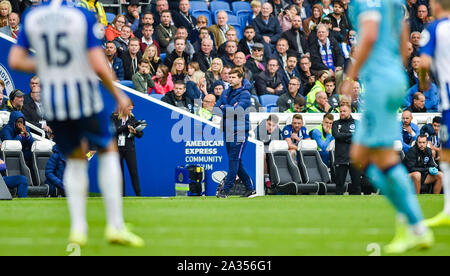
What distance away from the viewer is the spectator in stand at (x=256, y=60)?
21.5 metres

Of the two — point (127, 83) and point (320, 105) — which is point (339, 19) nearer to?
point (320, 105)

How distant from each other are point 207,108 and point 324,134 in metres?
2.66

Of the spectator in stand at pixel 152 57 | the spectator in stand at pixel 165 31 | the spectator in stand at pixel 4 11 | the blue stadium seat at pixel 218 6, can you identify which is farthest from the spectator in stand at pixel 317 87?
the spectator in stand at pixel 4 11

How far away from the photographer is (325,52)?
74.6 feet

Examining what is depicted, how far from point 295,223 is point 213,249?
267cm

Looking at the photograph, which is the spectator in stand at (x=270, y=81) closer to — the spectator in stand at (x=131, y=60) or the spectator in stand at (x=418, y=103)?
the spectator in stand at (x=131, y=60)

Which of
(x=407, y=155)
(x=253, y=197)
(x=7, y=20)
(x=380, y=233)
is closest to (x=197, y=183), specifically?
(x=253, y=197)

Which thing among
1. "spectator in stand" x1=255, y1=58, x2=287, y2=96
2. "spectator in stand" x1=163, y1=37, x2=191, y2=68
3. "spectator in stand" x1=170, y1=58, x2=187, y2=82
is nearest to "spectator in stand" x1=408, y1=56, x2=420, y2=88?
→ "spectator in stand" x1=255, y1=58, x2=287, y2=96

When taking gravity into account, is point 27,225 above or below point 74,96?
below

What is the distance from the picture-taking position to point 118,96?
7289mm

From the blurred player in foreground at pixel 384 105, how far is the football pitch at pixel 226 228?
31cm

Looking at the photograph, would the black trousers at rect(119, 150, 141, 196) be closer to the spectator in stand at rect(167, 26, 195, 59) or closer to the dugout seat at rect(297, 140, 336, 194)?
the dugout seat at rect(297, 140, 336, 194)

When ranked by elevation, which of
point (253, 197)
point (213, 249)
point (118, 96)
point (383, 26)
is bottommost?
point (253, 197)

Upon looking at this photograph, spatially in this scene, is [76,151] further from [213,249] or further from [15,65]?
[213,249]
